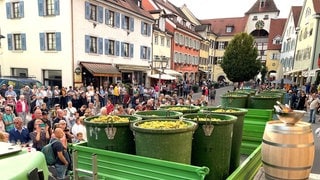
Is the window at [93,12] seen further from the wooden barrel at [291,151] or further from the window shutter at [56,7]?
the wooden barrel at [291,151]

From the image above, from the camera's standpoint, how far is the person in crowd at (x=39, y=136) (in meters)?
6.46

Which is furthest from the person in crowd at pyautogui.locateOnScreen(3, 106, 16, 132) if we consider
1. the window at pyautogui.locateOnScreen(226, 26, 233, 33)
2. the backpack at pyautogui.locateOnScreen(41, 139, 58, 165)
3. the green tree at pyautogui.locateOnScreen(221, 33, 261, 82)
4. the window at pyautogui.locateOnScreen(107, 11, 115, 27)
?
the window at pyautogui.locateOnScreen(226, 26, 233, 33)

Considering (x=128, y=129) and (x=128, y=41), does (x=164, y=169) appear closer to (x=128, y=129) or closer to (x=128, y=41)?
(x=128, y=129)

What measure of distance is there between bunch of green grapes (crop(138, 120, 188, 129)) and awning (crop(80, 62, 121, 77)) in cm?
1823

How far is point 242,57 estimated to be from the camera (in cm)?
3891

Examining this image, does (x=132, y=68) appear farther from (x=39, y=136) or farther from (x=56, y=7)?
(x=39, y=136)

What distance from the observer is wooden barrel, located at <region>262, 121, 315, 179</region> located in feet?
11.7

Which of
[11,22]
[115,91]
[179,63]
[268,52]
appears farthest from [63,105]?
[268,52]

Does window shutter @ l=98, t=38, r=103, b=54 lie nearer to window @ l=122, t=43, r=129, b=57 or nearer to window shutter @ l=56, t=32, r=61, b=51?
window @ l=122, t=43, r=129, b=57

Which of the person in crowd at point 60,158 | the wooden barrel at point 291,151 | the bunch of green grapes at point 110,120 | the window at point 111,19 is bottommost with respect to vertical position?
the person in crowd at point 60,158

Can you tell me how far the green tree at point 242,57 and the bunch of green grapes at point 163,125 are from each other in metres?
37.8

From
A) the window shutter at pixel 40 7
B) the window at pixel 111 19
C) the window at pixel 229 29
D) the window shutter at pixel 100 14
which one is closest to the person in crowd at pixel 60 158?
the window shutter at pixel 40 7

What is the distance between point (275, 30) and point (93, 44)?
45307 mm

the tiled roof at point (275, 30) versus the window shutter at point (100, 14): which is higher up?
the tiled roof at point (275, 30)
